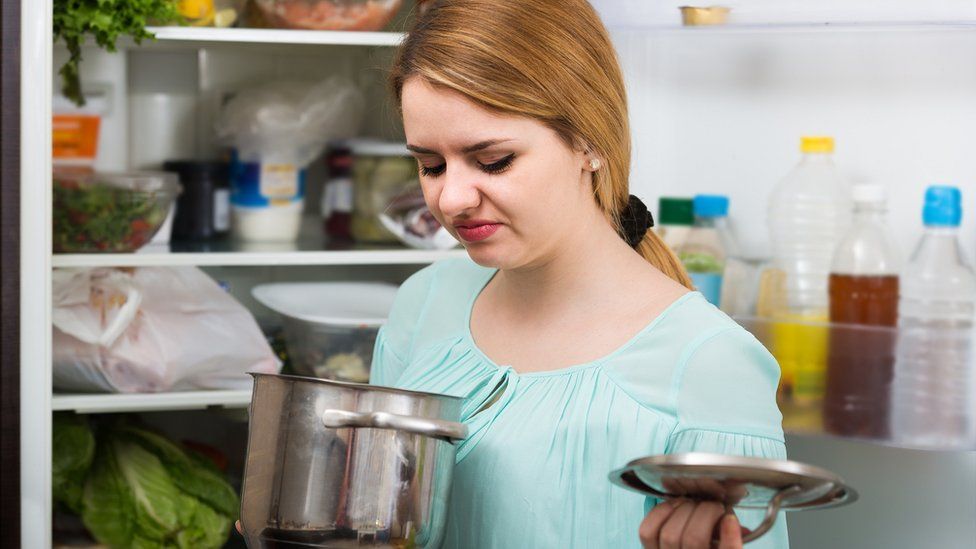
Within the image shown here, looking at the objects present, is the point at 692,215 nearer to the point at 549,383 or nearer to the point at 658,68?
the point at 658,68

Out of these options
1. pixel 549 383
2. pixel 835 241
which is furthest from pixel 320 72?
pixel 549 383

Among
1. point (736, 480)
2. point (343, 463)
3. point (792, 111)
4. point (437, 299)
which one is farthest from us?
point (792, 111)

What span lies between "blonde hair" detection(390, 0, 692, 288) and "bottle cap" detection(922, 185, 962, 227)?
44 cm

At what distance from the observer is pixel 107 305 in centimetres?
168

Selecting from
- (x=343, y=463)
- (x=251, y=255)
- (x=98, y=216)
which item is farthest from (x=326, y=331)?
(x=343, y=463)

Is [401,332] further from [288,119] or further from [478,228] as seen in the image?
[288,119]

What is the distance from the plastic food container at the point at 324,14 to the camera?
171 cm

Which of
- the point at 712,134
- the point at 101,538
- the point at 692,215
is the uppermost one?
the point at 712,134

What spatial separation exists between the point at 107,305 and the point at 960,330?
3.91ft

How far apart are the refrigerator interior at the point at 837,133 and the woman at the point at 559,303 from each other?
1.18 ft

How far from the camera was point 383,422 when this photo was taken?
772 mm

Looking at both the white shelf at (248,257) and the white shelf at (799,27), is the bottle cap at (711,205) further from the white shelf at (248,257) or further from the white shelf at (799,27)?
the white shelf at (248,257)

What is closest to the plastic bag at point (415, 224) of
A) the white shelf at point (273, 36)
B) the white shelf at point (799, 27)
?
the white shelf at point (273, 36)

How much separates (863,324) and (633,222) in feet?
Answer: 1.34
